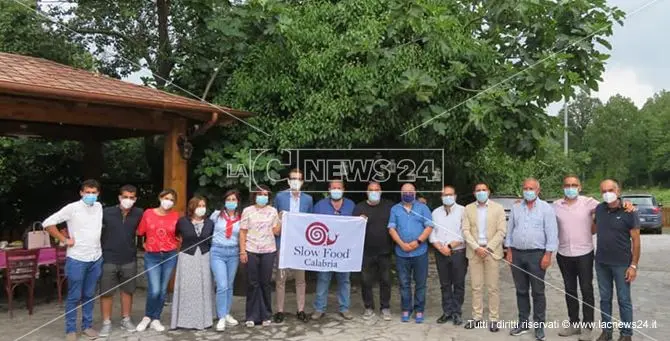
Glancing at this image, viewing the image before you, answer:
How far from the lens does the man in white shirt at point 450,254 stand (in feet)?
20.8

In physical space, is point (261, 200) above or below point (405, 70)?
below

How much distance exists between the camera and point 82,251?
575 cm

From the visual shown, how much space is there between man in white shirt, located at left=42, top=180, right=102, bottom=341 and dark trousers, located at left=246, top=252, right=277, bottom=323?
1678 millimetres

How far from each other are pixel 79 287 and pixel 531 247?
4942 mm

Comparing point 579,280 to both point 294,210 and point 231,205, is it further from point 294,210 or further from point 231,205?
point 231,205

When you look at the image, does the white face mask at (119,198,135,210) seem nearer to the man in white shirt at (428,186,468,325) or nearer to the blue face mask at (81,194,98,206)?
the blue face mask at (81,194,98,206)

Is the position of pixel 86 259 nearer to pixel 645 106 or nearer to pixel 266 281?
pixel 266 281

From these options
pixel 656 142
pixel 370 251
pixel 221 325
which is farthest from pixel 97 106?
pixel 656 142

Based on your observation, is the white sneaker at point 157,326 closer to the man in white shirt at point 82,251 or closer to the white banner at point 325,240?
the man in white shirt at point 82,251

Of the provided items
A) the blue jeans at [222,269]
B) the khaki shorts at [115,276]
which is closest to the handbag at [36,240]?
the khaki shorts at [115,276]

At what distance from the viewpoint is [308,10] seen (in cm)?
862

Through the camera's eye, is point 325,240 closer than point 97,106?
Yes

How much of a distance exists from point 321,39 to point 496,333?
16.2 ft

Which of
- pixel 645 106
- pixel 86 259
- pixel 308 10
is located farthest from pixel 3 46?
pixel 645 106
